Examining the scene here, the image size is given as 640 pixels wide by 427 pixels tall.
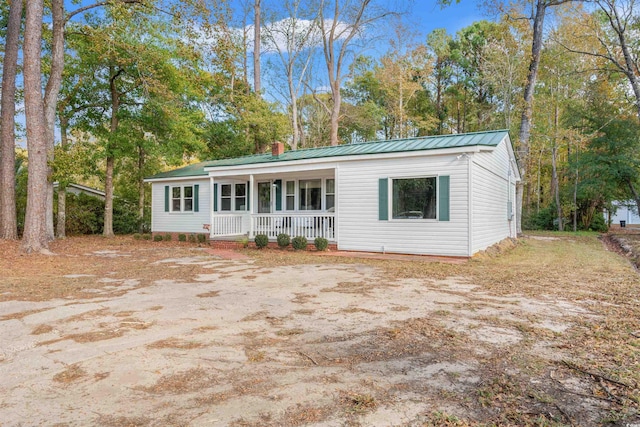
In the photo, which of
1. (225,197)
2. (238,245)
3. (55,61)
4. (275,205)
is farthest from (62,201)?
(275,205)

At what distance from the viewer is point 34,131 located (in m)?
10.5

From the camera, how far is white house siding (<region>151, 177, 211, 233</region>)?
53.6 ft

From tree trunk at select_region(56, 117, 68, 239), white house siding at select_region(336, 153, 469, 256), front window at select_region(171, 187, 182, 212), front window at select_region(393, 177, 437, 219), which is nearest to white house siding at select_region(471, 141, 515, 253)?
white house siding at select_region(336, 153, 469, 256)

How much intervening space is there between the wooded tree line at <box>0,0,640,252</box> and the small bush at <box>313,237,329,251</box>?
6825 millimetres

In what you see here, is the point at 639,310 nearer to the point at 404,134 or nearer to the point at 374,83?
the point at 404,134

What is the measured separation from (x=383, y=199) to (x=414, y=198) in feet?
2.83

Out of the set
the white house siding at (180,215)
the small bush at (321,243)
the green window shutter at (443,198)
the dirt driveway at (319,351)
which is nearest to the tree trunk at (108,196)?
the white house siding at (180,215)

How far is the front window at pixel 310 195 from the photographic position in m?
13.8

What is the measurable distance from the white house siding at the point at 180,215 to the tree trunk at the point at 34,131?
6.37m

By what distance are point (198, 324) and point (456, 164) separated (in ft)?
25.9

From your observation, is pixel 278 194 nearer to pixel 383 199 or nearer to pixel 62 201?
A: pixel 383 199

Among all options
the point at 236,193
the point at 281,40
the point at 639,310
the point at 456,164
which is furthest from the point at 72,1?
the point at 639,310

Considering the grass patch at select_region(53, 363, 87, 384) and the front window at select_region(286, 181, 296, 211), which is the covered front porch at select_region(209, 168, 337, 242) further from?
the grass patch at select_region(53, 363, 87, 384)

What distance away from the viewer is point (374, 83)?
96.4ft
